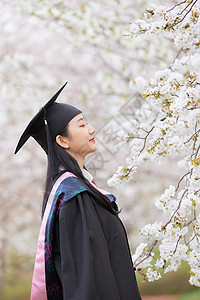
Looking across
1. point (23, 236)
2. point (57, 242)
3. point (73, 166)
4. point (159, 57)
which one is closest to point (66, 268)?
point (57, 242)

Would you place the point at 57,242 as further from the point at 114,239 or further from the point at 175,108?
the point at 175,108

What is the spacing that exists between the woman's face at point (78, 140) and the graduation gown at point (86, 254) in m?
0.21

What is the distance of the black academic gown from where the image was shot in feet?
4.50

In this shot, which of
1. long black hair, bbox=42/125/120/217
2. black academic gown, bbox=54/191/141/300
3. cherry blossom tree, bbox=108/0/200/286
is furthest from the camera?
cherry blossom tree, bbox=108/0/200/286

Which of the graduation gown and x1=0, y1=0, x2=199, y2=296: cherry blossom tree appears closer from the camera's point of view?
the graduation gown

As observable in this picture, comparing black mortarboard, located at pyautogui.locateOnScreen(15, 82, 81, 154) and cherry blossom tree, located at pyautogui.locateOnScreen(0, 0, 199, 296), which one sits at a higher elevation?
cherry blossom tree, located at pyautogui.locateOnScreen(0, 0, 199, 296)

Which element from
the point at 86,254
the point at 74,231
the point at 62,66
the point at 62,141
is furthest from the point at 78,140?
the point at 62,66

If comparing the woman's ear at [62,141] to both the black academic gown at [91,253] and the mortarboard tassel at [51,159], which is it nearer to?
the mortarboard tassel at [51,159]

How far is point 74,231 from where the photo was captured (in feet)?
4.82

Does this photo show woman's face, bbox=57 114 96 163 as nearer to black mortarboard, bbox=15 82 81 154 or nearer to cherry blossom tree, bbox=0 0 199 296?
black mortarboard, bbox=15 82 81 154

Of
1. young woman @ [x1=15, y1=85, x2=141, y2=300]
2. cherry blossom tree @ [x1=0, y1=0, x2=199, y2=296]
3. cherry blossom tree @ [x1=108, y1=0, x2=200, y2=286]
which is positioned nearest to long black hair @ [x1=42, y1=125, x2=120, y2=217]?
young woman @ [x1=15, y1=85, x2=141, y2=300]

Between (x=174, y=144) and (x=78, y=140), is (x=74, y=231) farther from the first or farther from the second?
(x=174, y=144)

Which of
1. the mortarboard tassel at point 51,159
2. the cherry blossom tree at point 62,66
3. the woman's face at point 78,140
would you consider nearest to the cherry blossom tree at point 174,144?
the woman's face at point 78,140

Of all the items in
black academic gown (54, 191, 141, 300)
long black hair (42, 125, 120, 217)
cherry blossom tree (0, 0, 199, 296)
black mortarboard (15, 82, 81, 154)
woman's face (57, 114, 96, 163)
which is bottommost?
black academic gown (54, 191, 141, 300)
